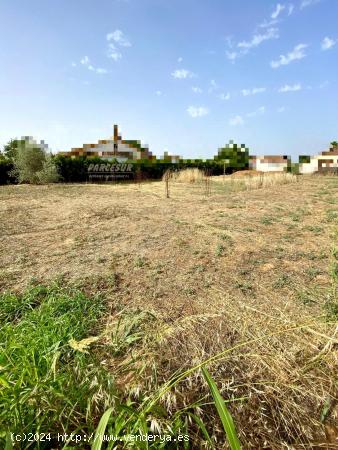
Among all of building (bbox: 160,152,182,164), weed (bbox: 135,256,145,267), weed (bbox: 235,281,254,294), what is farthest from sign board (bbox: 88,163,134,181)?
weed (bbox: 235,281,254,294)

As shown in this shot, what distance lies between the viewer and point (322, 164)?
24203 millimetres

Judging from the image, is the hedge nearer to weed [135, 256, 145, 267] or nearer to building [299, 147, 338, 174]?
weed [135, 256, 145, 267]

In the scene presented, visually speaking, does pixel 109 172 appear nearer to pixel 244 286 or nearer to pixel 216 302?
pixel 244 286

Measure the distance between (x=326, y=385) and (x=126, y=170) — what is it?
19395 mm

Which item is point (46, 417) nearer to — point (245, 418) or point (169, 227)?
point (245, 418)

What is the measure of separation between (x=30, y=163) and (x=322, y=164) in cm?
2342

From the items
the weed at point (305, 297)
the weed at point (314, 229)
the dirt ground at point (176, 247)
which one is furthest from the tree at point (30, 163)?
the weed at point (305, 297)

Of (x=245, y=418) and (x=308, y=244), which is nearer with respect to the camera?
(x=245, y=418)

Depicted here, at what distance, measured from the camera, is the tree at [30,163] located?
15.0m

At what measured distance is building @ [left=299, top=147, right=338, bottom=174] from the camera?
21.2 m

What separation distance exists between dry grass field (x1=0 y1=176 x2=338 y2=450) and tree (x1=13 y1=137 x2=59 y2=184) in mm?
10535

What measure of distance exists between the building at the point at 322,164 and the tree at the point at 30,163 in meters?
17.6

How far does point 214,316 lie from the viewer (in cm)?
200

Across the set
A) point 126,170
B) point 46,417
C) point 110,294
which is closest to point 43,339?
point 46,417
